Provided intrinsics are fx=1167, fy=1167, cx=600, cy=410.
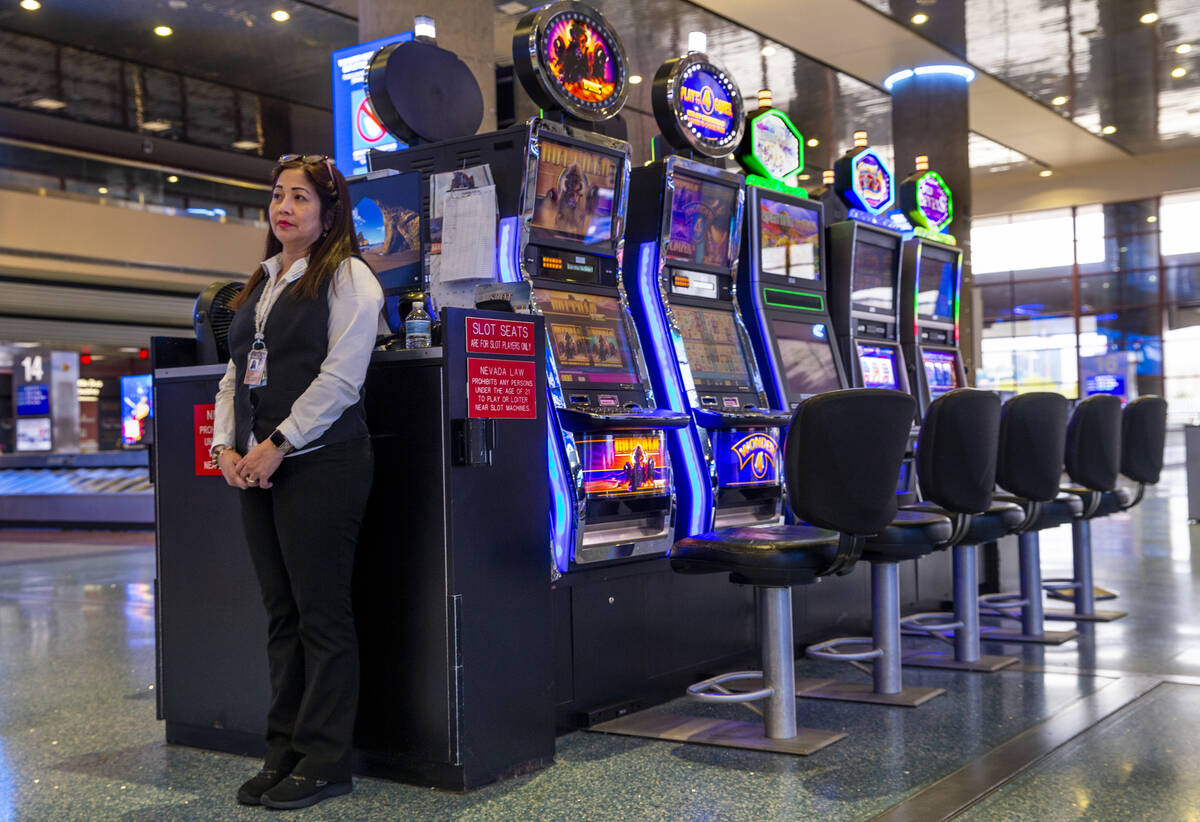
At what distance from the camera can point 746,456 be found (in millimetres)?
4184

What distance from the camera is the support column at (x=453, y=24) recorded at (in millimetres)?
6281

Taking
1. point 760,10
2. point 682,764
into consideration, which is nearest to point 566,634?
point 682,764

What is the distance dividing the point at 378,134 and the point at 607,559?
155 inches

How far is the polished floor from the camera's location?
8.66 ft

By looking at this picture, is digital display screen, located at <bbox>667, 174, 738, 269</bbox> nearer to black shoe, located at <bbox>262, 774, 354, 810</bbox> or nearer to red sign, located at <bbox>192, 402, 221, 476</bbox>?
red sign, located at <bbox>192, 402, 221, 476</bbox>

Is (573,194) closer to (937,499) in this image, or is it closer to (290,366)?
(290,366)

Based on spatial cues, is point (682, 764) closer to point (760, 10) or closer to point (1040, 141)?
point (760, 10)

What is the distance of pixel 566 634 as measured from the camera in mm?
3354

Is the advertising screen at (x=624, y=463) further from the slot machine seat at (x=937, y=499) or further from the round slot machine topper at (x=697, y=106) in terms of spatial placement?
the round slot machine topper at (x=697, y=106)

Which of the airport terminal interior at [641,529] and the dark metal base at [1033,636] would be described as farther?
the dark metal base at [1033,636]

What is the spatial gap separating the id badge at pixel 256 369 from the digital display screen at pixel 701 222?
1.84m

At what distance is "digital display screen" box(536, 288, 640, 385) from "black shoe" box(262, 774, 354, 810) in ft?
4.33

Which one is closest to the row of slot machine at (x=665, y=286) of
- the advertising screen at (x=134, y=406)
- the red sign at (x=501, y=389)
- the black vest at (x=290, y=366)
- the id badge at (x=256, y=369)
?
the red sign at (x=501, y=389)

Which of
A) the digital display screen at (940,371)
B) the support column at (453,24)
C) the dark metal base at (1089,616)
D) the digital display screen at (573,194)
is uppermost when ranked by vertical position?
the support column at (453,24)
